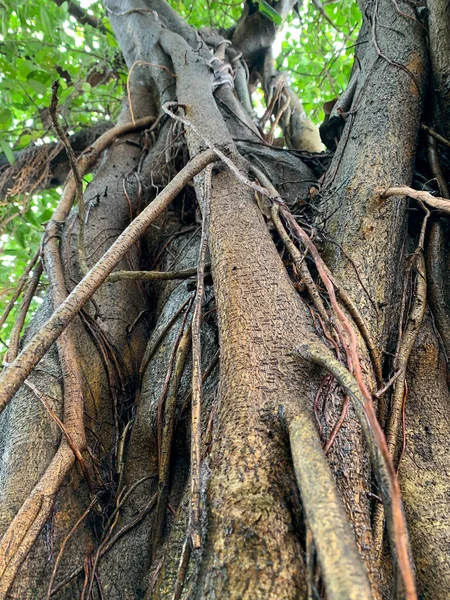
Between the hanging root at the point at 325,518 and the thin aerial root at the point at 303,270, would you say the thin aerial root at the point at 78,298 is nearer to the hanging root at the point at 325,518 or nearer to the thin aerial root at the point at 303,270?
the thin aerial root at the point at 303,270

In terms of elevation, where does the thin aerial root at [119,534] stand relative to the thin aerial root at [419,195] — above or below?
below

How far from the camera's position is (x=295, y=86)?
166 inches

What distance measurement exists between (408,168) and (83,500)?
4.10 ft

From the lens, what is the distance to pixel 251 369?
2.95 ft

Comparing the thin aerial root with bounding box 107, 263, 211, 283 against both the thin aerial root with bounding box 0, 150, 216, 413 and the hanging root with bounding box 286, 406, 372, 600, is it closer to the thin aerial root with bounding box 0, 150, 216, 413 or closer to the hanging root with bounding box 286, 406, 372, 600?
the thin aerial root with bounding box 0, 150, 216, 413

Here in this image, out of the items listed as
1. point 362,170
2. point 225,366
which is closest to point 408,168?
point 362,170

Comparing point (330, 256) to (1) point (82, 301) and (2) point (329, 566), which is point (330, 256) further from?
(2) point (329, 566)

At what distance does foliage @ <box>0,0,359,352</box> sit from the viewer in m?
2.37

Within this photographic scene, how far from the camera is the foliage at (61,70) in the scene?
2.37 metres

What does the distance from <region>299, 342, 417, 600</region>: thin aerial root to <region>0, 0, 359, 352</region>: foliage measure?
1.24 meters

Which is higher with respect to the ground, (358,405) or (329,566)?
(358,405)

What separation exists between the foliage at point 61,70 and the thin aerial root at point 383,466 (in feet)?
4.08

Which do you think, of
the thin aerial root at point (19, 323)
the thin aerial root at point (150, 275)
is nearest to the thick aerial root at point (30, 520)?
the thin aerial root at point (19, 323)

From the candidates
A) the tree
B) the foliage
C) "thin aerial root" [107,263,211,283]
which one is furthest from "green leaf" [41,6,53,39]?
"thin aerial root" [107,263,211,283]
